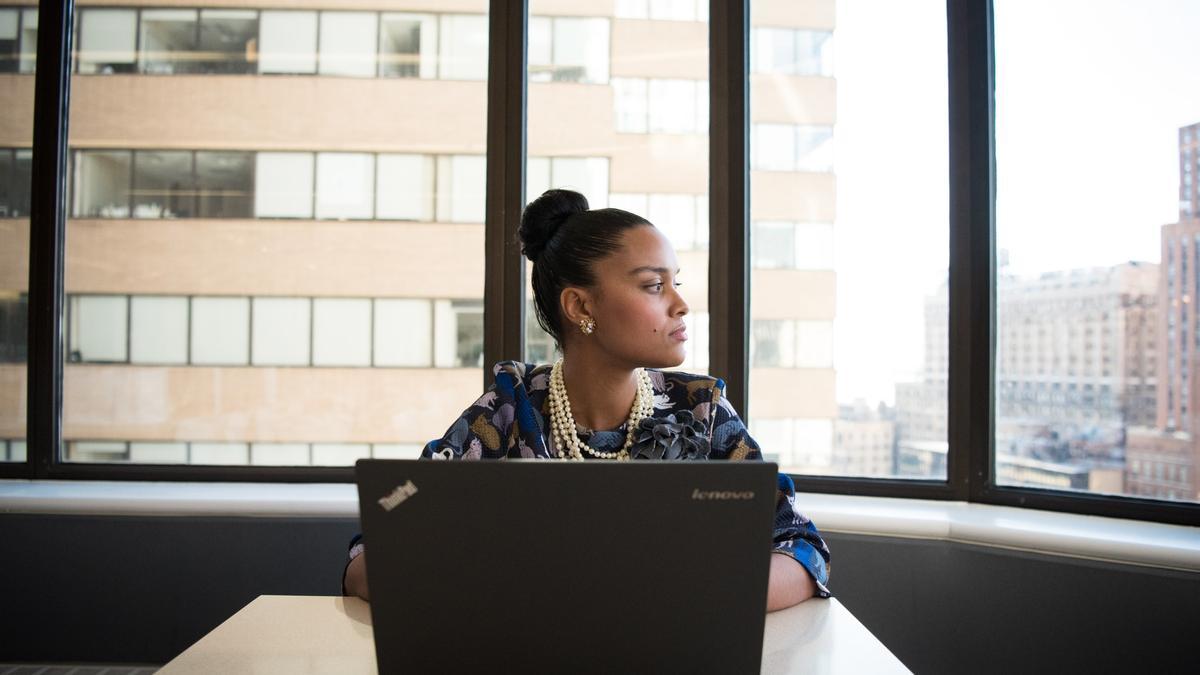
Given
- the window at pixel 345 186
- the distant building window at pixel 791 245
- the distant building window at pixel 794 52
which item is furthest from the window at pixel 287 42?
the distant building window at pixel 791 245

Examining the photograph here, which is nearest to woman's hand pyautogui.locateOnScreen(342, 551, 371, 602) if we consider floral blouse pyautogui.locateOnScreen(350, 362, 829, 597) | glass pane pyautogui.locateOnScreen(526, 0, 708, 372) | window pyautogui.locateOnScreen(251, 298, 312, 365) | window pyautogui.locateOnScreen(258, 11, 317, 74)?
floral blouse pyautogui.locateOnScreen(350, 362, 829, 597)

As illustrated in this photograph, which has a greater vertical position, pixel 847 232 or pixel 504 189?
pixel 504 189

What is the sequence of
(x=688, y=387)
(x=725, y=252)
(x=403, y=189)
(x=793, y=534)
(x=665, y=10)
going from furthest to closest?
(x=403, y=189) < (x=665, y=10) < (x=725, y=252) < (x=688, y=387) < (x=793, y=534)

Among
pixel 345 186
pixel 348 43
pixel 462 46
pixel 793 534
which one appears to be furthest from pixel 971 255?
pixel 348 43

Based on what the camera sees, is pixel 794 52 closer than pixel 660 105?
Yes

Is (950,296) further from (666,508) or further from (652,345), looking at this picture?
(666,508)

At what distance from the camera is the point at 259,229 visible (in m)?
3.05

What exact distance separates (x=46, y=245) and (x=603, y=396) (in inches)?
90.0

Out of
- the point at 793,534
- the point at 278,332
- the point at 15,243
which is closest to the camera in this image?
the point at 793,534

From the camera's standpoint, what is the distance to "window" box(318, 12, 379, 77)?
3.02m

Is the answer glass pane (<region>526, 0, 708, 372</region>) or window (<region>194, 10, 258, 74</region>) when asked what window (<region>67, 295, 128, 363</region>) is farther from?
glass pane (<region>526, 0, 708, 372</region>)

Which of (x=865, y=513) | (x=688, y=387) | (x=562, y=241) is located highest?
(x=562, y=241)

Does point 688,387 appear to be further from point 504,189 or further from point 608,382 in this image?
point 504,189

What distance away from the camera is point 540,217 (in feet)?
5.59
